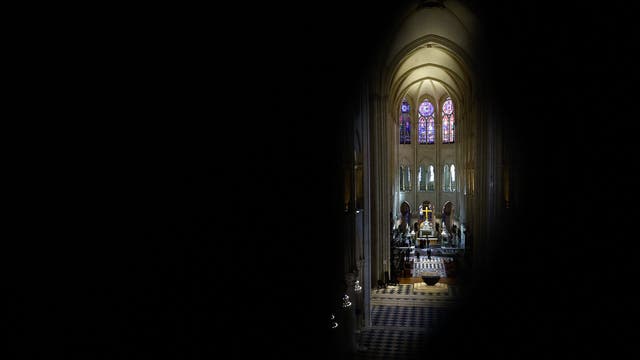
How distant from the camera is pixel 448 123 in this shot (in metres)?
38.4

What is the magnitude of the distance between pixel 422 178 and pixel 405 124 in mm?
4868

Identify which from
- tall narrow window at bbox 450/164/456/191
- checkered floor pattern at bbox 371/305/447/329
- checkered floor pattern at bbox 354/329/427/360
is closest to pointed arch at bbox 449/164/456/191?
tall narrow window at bbox 450/164/456/191

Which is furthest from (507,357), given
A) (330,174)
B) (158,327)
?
(158,327)

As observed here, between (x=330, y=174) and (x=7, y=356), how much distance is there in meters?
6.27

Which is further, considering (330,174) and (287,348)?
(330,174)

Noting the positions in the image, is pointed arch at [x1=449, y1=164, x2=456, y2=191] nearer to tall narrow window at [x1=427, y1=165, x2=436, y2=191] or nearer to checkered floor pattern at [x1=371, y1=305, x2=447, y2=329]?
tall narrow window at [x1=427, y1=165, x2=436, y2=191]

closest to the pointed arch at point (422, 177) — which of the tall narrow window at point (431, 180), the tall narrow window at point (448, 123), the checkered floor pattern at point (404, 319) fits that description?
the tall narrow window at point (431, 180)

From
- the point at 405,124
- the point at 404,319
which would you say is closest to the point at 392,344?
the point at 404,319

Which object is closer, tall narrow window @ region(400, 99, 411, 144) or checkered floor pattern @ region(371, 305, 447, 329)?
checkered floor pattern @ region(371, 305, 447, 329)

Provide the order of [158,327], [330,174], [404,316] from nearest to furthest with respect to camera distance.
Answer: [158,327]
[330,174]
[404,316]

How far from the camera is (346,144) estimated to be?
1070 cm

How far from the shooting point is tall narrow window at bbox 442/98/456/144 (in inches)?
1492

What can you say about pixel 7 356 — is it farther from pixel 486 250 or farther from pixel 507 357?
pixel 486 250

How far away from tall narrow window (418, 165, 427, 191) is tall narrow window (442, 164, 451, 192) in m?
1.52
